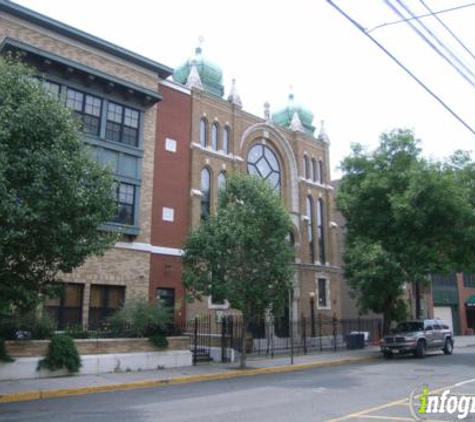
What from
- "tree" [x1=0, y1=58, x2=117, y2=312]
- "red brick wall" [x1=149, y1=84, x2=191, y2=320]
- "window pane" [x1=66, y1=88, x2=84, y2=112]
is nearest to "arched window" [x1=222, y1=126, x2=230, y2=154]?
"red brick wall" [x1=149, y1=84, x2=191, y2=320]

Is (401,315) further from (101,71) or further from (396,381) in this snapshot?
(101,71)

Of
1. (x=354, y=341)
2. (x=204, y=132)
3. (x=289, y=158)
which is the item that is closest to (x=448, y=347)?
(x=354, y=341)

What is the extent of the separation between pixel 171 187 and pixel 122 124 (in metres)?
4.09

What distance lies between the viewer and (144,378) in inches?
630

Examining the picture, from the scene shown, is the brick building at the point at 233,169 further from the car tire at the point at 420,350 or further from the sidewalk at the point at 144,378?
the car tire at the point at 420,350

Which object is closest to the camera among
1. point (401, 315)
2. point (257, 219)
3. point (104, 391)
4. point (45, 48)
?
point (104, 391)

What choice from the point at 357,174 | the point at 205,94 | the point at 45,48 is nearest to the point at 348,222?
the point at 357,174

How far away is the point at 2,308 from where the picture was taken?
483 inches

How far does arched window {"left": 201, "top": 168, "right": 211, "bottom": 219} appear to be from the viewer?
92.6 feet

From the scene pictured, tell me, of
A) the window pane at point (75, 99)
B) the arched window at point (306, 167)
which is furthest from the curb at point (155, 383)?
the arched window at point (306, 167)

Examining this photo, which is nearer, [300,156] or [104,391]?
[104,391]

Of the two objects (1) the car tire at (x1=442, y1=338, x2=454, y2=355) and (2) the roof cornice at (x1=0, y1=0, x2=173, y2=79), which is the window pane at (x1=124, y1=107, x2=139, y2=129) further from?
(1) the car tire at (x1=442, y1=338, x2=454, y2=355)

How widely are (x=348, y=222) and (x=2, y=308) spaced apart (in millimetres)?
20442

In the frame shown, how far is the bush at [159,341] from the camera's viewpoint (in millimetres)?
18819
